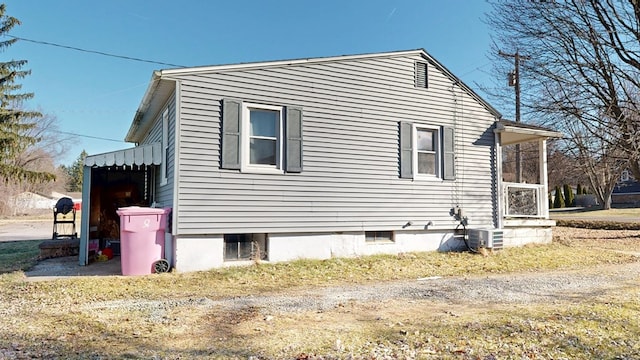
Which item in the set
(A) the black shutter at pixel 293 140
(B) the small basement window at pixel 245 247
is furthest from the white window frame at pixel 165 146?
(A) the black shutter at pixel 293 140

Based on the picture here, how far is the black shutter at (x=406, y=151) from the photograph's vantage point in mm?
8945

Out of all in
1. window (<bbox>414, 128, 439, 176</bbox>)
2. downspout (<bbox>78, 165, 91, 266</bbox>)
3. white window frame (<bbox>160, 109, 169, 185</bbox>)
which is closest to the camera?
downspout (<bbox>78, 165, 91, 266</bbox>)

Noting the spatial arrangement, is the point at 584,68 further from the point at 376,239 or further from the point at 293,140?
the point at 293,140

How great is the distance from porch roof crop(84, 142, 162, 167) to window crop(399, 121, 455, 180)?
18.2ft

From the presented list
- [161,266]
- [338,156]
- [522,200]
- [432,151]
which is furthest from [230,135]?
[522,200]

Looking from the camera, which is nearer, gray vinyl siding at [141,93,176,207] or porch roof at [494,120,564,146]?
gray vinyl siding at [141,93,176,207]

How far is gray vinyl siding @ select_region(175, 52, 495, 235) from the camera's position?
714 centimetres

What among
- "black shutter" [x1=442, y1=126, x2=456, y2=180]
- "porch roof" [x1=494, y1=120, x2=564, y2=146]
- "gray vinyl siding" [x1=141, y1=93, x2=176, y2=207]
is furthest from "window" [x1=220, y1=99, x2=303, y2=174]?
"porch roof" [x1=494, y1=120, x2=564, y2=146]

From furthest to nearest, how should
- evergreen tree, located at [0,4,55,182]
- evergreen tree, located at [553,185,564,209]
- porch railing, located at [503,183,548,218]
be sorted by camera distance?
evergreen tree, located at [553,185,564,209], evergreen tree, located at [0,4,55,182], porch railing, located at [503,183,548,218]

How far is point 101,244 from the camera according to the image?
9.94 metres

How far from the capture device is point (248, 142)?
752 cm

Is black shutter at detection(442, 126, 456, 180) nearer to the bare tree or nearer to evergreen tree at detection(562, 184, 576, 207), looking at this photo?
the bare tree

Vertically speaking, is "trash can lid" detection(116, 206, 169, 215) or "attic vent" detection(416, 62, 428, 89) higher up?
"attic vent" detection(416, 62, 428, 89)

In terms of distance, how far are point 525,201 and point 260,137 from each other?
25.8ft
